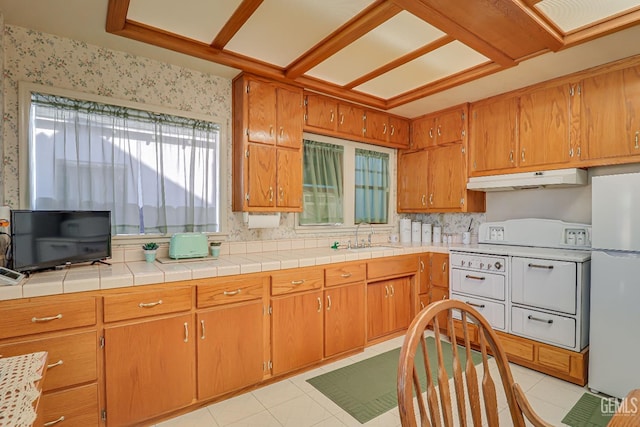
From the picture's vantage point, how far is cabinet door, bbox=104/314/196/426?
188 centimetres

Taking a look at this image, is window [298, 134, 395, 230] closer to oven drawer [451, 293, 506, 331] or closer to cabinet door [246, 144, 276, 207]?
cabinet door [246, 144, 276, 207]

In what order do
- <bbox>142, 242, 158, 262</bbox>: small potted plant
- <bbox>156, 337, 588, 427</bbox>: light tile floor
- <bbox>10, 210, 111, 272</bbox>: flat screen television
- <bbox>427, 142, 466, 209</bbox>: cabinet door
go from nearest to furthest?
<bbox>10, 210, 111, 272</bbox>: flat screen television, <bbox>156, 337, 588, 427</bbox>: light tile floor, <bbox>142, 242, 158, 262</bbox>: small potted plant, <bbox>427, 142, 466, 209</bbox>: cabinet door

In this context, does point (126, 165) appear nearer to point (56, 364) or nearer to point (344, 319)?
point (56, 364)

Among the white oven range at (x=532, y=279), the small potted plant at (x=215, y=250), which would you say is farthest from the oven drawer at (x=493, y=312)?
the small potted plant at (x=215, y=250)

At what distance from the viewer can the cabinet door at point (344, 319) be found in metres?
2.79

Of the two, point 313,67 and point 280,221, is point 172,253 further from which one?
point 313,67

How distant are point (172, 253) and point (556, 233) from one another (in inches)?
132

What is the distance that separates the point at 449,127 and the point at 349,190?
134 cm

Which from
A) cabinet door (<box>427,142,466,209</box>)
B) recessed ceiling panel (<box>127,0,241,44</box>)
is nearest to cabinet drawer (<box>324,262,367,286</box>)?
cabinet door (<box>427,142,466,209</box>)

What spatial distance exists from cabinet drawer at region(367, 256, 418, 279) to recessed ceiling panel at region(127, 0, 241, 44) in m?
2.27

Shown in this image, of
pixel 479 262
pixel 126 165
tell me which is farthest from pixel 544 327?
pixel 126 165

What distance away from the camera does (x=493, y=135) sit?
3.35 meters

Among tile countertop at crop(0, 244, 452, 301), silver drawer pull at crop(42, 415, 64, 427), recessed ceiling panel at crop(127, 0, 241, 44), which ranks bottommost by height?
silver drawer pull at crop(42, 415, 64, 427)

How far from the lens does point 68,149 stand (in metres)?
2.28
